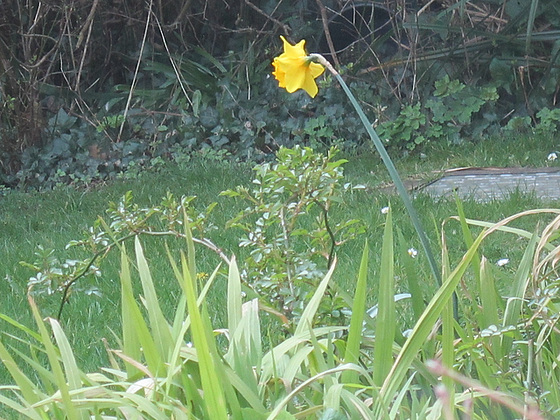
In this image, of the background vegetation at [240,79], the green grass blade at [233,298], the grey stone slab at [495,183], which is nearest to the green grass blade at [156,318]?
the green grass blade at [233,298]

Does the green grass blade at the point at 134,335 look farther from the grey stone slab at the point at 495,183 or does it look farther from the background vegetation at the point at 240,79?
the background vegetation at the point at 240,79

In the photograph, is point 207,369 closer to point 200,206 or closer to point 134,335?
point 134,335

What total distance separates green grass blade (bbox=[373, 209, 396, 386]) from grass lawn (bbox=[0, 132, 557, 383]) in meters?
0.42

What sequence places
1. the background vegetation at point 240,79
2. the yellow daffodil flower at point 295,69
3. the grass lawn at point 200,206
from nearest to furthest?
the yellow daffodil flower at point 295,69 → the grass lawn at point 200,206 → the background vegetation at point 240,79

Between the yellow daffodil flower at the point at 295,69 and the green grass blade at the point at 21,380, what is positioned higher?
the yellow daffodil flower at the point at 295,69

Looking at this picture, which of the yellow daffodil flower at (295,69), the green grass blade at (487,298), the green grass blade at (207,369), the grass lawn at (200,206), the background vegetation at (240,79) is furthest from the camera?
the background vegetation at (240,79)

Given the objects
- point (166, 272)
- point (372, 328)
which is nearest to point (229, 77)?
point (166, 272)

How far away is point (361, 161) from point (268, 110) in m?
1.41

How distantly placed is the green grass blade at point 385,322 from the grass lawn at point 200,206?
417 mm

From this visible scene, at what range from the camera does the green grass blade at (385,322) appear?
138 cm

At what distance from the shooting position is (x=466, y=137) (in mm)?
6145

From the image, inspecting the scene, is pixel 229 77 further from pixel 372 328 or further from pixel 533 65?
pixel 372 328

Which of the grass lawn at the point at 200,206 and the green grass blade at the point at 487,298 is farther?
the grass lawn at the point at 200,206

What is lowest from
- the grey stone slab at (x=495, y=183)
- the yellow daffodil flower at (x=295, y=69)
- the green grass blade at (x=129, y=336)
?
the grey stone slab at (x=495, y=183)
